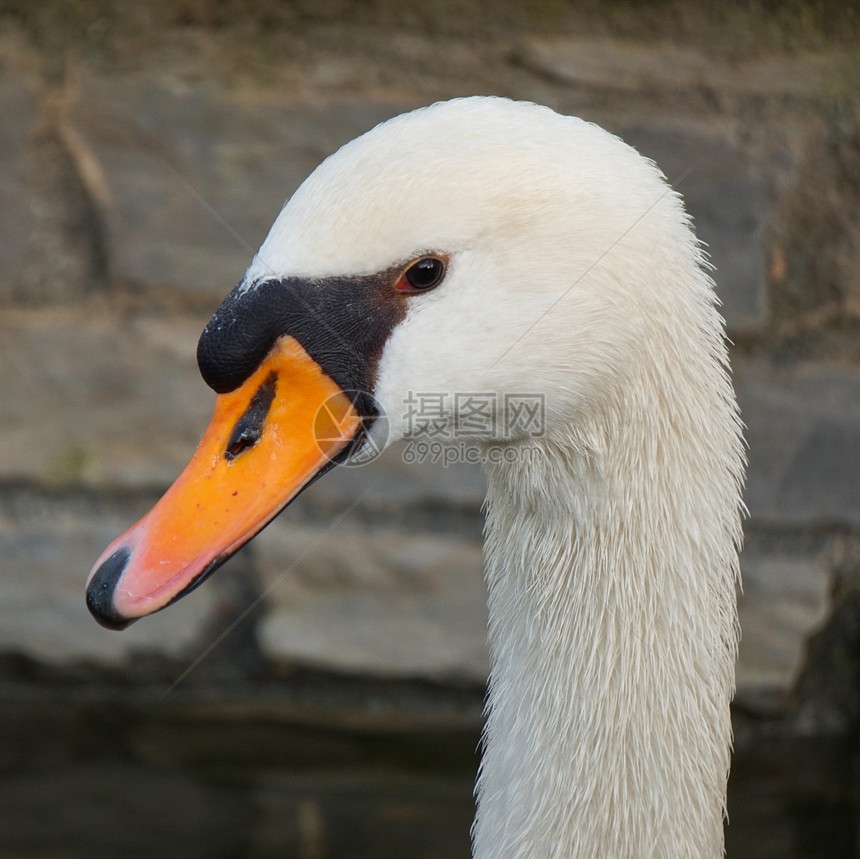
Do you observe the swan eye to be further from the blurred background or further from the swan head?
the blurred background

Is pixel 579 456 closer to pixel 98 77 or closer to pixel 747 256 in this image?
pixel 747 256

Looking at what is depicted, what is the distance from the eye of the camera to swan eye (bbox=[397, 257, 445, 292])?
0.84m

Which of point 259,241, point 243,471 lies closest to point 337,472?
point 259,241

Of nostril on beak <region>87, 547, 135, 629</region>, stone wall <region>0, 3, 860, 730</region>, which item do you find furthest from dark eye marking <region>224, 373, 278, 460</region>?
stone wall <region>0, 3, 860, 730</region>

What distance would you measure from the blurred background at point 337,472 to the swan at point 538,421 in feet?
2.32

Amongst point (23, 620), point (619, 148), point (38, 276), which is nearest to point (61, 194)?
point (38, 276)

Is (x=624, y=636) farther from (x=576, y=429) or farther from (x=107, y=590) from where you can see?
(x=107, y=590)

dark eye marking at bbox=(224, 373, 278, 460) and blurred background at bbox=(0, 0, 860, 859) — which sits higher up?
dark eye marking at bbox=(224, 373, 278, 460)

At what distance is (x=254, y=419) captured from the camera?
0.89 metres

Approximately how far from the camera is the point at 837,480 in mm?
1703

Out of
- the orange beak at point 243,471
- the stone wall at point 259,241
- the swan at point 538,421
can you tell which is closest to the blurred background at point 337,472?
the stone wall at point 259,241

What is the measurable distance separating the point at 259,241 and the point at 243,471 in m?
0.85

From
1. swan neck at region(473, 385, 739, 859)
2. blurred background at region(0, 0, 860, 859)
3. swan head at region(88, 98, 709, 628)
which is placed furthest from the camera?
blurred background at region(0, 0, 860, 859)

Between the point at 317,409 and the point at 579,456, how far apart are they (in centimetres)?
22
